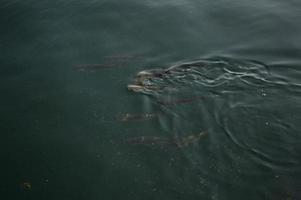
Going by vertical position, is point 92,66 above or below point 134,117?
above

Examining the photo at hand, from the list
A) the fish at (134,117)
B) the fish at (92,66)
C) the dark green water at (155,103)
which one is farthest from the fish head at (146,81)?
the fish at (92,66)

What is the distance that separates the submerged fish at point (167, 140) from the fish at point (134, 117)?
646mm

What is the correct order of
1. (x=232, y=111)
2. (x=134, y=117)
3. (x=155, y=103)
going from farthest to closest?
(x=155, y=103), (x=134, y=117), (x=232, y=111)

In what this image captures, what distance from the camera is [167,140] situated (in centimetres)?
828

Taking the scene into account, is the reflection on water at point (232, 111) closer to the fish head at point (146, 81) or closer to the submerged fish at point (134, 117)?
the fish head at point (146, 81)

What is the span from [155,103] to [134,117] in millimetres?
719

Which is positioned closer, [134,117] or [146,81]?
[134,117]

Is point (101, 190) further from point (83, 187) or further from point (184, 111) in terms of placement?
point (184, 111)

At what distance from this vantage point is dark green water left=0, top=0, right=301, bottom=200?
7480 mm

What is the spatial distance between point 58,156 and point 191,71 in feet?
14.5

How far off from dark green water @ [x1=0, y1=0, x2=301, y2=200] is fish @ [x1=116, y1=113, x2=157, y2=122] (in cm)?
5

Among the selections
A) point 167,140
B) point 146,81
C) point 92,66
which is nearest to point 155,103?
point 146,81

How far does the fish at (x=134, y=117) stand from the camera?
8961mm

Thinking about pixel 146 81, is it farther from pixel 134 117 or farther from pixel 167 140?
pixel 167 140
